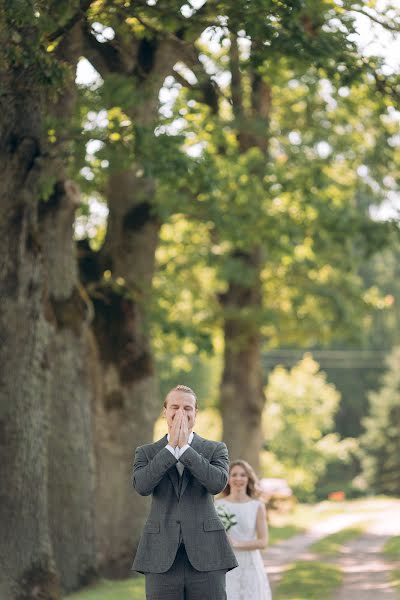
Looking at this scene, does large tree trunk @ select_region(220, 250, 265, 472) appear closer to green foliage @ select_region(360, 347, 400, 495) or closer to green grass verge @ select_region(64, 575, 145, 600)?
green grass verge @ select_region(64, 575, 145, 600)

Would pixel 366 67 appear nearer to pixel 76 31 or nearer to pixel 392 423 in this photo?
pixel 76 31

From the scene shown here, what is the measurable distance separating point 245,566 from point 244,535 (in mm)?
268

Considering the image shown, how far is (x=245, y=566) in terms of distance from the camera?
10078 millimetres

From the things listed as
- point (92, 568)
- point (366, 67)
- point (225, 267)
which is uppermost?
point (366, 67)

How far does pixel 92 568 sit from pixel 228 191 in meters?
8.12

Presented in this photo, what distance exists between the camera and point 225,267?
26.0 metres

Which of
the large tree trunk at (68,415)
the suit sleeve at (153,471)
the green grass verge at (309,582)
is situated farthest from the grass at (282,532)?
the suit sleeve at (153,471)

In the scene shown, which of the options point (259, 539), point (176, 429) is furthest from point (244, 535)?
point (176, 429)

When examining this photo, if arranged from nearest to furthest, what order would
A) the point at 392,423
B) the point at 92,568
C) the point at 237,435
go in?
1. the point at 92,568
2. the point at 237,435
3. the point at 392,423

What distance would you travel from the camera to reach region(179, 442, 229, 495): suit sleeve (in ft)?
20.9

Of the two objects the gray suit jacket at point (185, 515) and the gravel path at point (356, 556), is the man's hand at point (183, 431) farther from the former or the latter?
the gravel path at point (356, 556)

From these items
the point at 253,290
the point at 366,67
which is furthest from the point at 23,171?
the point at 253,290

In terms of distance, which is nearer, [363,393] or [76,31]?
[76,31]

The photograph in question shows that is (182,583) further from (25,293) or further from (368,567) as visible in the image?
(368,567)
